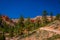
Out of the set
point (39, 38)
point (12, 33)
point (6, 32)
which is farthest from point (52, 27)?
point (6, 32)

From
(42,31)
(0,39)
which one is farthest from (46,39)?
(0,39)

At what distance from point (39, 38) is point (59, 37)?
35.5 feet

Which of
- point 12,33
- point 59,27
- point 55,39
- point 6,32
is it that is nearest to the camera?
point 55,39

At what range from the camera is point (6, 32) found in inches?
4395

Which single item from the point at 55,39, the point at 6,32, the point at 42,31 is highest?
the point at 6,32

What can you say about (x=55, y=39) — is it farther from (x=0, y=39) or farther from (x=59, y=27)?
(x=0, y=39)

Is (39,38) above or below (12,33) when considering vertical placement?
below

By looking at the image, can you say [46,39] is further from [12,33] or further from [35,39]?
[12,33]

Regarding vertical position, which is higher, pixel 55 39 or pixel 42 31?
pixel 42 31

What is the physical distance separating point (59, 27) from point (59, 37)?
14382 millimetres

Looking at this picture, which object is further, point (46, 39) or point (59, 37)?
point (46, 39)

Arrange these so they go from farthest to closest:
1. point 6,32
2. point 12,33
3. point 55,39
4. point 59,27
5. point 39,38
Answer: point 6,32
point 12,33
point 59,27
point 39,38
point 55,39

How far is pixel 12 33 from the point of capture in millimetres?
94750

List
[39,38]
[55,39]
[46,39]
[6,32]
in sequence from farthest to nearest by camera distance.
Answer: [6,32] → [39,38] → [46,39] → [55,39]
